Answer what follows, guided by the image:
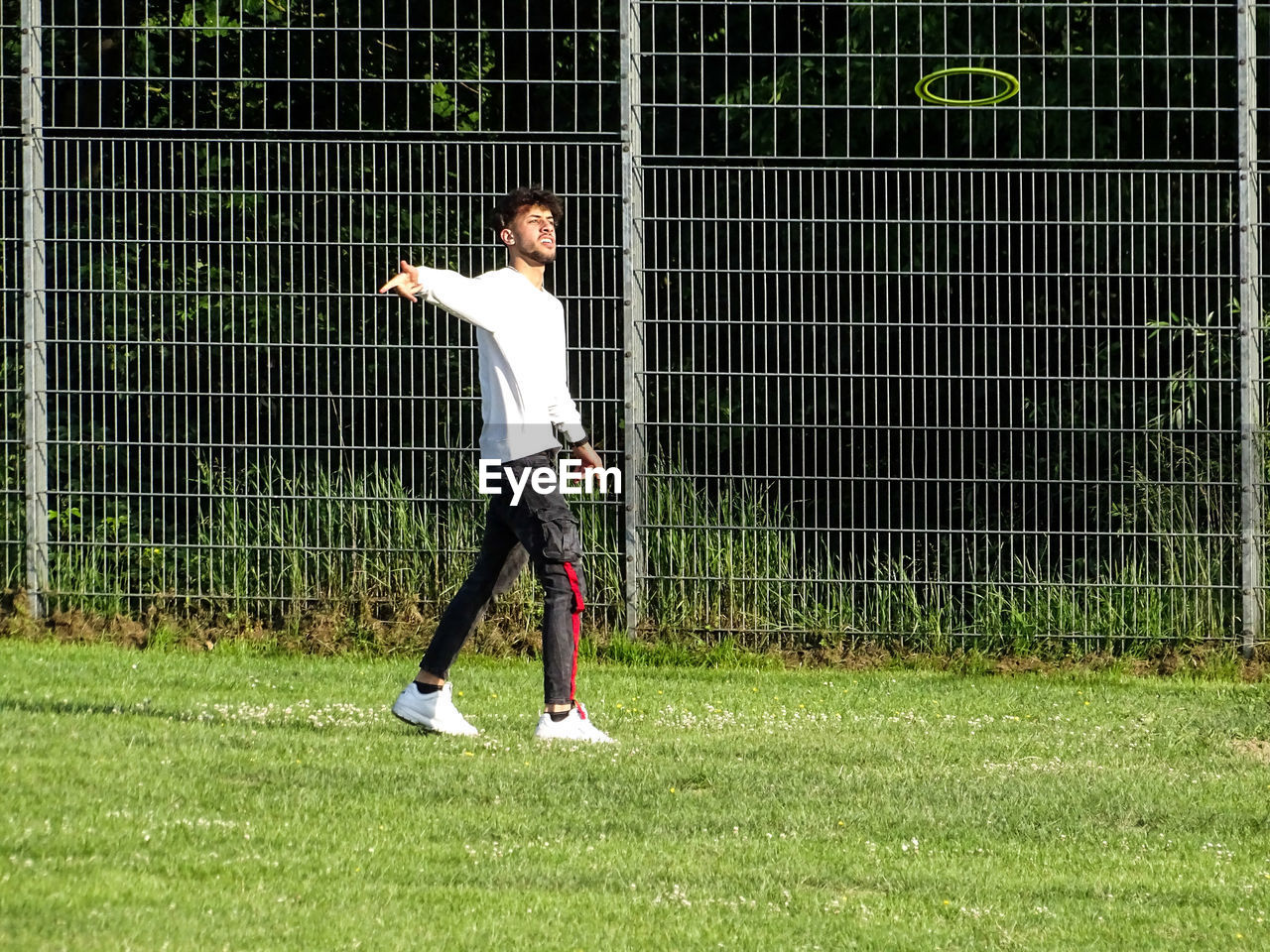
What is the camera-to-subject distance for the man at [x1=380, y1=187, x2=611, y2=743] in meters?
6.62

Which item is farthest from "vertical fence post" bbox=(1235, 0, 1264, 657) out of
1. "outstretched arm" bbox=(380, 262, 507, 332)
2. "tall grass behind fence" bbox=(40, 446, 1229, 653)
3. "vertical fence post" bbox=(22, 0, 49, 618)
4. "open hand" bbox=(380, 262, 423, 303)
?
"vertical fence post" bbox=(22, 0, 49, 618)

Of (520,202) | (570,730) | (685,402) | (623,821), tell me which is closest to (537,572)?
(570,730)

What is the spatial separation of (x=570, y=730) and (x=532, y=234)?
1.92 m

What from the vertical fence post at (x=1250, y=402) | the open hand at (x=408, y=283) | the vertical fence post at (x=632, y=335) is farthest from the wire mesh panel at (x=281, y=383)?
the vertical fence post at (x=1250, y=402)

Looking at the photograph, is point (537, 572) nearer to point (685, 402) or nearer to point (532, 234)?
point (532, 234)

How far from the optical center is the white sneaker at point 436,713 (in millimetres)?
6754

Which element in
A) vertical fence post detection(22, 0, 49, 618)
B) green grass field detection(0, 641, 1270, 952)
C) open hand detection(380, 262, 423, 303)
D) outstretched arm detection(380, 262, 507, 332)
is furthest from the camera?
vertical fence post detection(22, 0, 49, 618)

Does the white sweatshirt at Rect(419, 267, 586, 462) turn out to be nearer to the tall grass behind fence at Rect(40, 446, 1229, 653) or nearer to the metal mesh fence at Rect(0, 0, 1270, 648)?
the metal mesh fence at Rect(0, 0, 1270, 648)

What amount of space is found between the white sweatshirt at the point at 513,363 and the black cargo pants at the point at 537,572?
100 millimetres

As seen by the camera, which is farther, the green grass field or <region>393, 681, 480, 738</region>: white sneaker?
<region>393, 681, 480, 738</region>: white sneaker

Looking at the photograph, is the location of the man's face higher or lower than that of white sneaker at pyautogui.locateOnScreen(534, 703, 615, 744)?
higher

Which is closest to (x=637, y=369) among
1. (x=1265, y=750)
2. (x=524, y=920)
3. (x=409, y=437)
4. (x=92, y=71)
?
(x=409, y=437)

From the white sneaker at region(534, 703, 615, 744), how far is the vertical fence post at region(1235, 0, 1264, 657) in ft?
14.3

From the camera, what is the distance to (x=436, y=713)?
6766 millimetres
